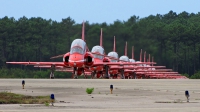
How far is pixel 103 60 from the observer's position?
6956 cm

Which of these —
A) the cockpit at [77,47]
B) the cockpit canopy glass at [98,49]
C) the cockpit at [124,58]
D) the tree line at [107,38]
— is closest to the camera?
the cockpit at [77,47]

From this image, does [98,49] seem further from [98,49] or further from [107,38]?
[107,38]

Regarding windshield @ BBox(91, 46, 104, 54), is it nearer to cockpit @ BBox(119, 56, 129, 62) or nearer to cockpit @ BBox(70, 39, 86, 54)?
cockpit @ BBox(70, 39, 86, 54)

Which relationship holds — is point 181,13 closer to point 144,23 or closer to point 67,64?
point 144,23

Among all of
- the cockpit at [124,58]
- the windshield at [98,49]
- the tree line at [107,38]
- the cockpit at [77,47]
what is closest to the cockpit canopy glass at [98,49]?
the windshield at [98,49]

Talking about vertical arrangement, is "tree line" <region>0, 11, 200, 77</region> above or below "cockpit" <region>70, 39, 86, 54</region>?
above

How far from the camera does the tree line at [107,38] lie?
222 feet

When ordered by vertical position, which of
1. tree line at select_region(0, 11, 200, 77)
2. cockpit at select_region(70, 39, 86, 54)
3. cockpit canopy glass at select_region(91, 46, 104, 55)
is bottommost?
cockpit at select_region(70, 39, 86, 54)

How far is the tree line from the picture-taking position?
67562 mm

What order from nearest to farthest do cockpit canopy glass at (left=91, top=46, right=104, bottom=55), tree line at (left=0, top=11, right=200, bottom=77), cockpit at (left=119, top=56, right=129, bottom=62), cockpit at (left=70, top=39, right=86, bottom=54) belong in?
cockpit at (left=70, top=39, right=86, bottom=54) < cockpit canopy glass at (left=91, top=46, right=104, bottom=55) < tree line at (left=0, top=11, right=200, bottom=77) < cockpit at (left=119, top=56, right=129, bottom=62)

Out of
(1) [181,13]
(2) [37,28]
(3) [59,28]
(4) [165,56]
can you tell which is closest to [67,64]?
(4) [165,56]

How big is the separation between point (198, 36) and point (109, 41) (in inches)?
1455

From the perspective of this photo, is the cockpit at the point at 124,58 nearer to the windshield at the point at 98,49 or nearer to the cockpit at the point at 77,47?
the windshield at the point at 98,49

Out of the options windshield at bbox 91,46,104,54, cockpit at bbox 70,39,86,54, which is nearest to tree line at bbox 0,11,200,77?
windshield at bbox 91,46,104,54
